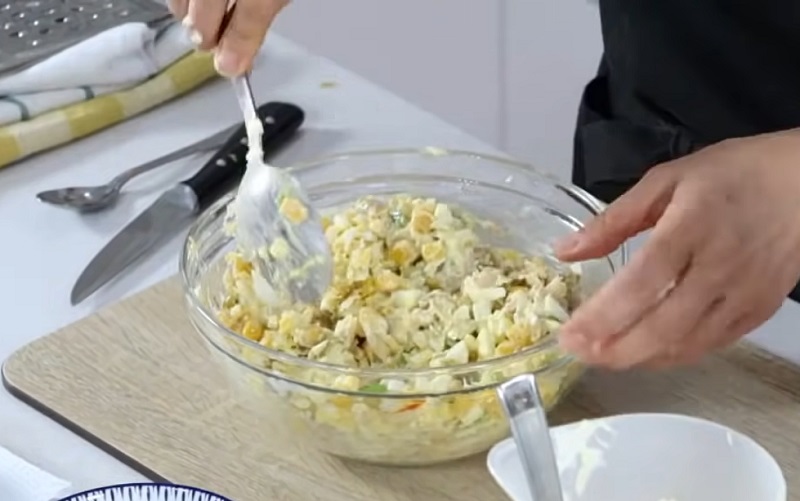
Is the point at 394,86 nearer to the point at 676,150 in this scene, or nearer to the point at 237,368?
the point at 676,150

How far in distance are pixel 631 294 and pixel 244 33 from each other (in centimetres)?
28

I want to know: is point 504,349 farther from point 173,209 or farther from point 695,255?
point 173,209

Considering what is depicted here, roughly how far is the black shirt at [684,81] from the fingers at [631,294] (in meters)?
0.42

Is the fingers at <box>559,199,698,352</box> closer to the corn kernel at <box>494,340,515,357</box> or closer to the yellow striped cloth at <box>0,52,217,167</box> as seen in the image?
the corn kernel at <box>494,340,515,357</box>

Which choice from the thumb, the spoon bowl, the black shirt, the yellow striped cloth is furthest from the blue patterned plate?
the black shirt

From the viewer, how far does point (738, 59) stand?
3.93ft

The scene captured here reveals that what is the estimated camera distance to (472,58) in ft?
7.10

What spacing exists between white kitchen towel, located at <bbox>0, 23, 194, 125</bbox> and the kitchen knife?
5.5 inches

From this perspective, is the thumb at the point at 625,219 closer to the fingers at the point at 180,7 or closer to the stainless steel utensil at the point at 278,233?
the stainless steel utensil at the point at 278,233

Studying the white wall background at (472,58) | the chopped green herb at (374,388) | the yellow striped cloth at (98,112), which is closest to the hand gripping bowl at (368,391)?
the chopped green herb at (374,388)

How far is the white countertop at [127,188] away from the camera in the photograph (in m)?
0.90

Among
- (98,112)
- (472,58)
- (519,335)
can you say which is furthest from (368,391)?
(472,58)

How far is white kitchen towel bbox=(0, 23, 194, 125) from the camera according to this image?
1.23 metres

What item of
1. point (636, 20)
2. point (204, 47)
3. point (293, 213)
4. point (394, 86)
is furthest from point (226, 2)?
point (394, 86)
